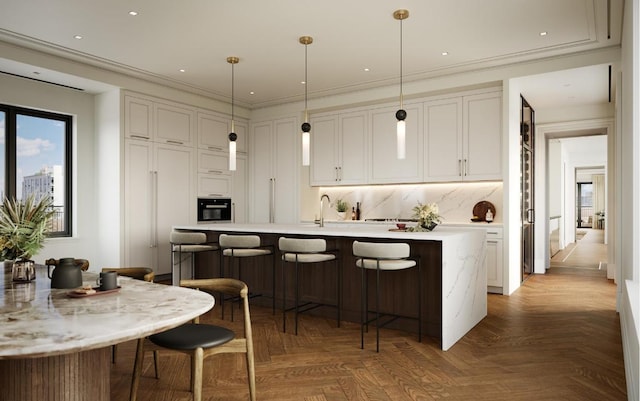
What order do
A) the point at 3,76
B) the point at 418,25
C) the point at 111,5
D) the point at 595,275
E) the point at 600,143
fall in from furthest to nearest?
the point at 600,143
the point at 595,275
the point at 3,76
the point at 418,25
the point at 111,5

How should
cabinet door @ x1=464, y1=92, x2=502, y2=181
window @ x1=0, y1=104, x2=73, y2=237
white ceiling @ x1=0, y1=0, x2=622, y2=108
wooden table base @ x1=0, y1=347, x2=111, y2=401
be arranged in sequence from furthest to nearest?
1. cabinet door @ x1=464, y1=92, x2=502, y2=181
2. window @ x1=0, y1=104, x2=73, y2=237
3. white ceiling @ x1=0, y1=0, x2=622, y2=108
4. wooden table base @ x1=0, y1=347, x2=111, y2=401

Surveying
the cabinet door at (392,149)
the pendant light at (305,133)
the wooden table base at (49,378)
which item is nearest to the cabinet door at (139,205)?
the pendant light at (305,133)

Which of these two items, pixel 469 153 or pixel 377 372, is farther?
pixel 469 153

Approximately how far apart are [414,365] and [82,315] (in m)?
2.29

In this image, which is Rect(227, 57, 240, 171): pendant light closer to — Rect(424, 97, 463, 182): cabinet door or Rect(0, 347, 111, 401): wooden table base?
Rect(424, 97, 463, 182): cabinet door

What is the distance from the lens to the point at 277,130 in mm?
7637

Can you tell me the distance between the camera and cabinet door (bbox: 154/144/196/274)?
6395 millimetres

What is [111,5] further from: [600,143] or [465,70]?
[600,143]

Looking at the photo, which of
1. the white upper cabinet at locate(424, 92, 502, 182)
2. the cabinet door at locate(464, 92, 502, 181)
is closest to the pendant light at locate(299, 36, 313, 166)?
the white upper cabinet at locate(424, 92, 502, 182)

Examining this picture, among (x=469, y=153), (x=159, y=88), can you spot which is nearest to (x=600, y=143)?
(x=469, y=153)

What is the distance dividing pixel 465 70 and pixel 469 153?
1.08 m

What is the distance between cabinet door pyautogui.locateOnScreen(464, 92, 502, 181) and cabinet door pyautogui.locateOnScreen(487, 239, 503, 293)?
2.83 ft

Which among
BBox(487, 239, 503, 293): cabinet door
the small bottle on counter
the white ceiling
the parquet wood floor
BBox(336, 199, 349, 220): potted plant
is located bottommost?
the parquet wood floor

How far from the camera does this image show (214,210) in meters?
7.24
